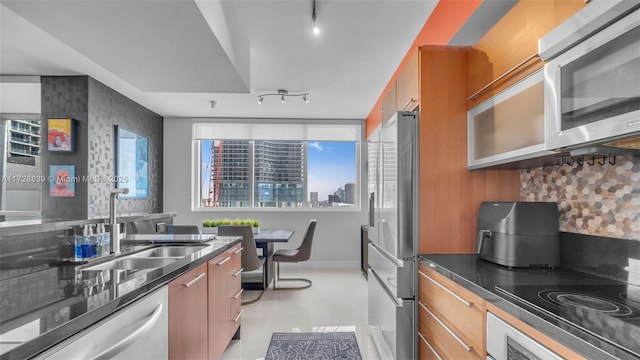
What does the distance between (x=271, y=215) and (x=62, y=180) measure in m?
2.97

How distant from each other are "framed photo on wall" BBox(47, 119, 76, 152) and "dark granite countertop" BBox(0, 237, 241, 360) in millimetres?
2671

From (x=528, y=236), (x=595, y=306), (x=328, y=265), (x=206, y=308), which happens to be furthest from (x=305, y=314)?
(x=595, y=306)

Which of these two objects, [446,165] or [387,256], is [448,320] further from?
[446,165]

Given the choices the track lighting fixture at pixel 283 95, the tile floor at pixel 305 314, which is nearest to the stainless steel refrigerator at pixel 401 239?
the tile floor at pixel 305 314

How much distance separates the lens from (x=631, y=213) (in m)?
1.35

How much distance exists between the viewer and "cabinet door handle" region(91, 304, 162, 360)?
0.98 meters

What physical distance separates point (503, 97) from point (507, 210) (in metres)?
0.57

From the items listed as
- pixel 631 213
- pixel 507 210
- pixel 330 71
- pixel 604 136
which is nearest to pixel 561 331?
pixel 604 136

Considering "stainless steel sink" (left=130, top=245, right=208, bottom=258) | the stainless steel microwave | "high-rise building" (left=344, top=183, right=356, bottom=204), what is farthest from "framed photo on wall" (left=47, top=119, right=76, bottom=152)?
the stainless steel microwave

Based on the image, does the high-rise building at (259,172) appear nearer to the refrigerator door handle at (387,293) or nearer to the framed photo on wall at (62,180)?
the framed photo on wall at (62,180)

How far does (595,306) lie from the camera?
3.51ft

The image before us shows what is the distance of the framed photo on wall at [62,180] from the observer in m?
3.71

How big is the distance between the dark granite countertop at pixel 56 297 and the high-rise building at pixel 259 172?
167 inches

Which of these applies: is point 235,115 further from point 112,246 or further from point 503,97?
point 503,97
